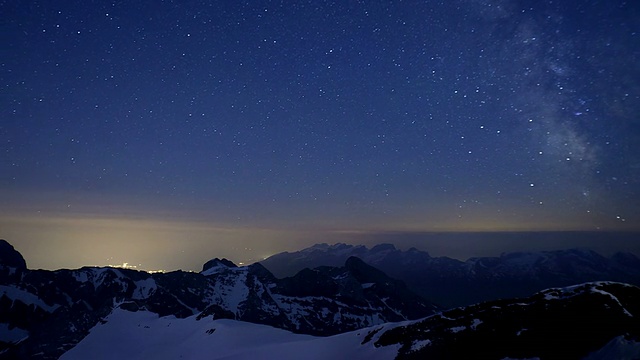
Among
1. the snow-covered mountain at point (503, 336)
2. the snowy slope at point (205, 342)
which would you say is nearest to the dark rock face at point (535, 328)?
the snow-covered mountain at point (503, 336)

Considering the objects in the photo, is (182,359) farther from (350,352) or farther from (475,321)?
(475,321)

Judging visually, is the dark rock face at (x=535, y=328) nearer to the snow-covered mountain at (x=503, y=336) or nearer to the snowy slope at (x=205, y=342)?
the snow-covered mountain at (x=503, y=336)

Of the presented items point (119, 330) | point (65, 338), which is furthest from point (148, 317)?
point (65, 338)

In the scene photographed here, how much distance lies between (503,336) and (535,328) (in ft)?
11.3

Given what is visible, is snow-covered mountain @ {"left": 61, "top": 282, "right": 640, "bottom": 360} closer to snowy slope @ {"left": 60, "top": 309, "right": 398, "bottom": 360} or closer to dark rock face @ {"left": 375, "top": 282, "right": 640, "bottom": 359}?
dark rock face @ {"left": 375, "top": 282, "right": 640, "bottom": 359}

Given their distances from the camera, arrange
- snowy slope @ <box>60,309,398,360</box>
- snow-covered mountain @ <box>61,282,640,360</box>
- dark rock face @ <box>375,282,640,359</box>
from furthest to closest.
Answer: snowy slope @ <box>60,309,398,360</box> < dark rock face @ <box>375,282,640,359</box> < snow-covered mountain @ <box>61,282,640,360</box>

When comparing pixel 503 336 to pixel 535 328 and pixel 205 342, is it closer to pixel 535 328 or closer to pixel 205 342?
pixel 535 328

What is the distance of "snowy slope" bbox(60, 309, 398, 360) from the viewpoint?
49.5 m

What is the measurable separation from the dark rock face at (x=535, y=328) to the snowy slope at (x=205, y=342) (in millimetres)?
5738

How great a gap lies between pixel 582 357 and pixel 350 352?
2650cm

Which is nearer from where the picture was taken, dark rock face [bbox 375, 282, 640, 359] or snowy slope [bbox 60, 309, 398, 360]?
dark rock face [bbox 375, 282, 640, 359]

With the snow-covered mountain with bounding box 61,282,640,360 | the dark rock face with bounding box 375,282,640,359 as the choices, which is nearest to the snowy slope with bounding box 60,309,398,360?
the snow-covered mountain with bounding box 61,282,640,360

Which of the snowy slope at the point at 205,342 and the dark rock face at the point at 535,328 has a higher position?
the dark rock face at the point at 535,328

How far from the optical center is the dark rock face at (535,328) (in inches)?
1319
